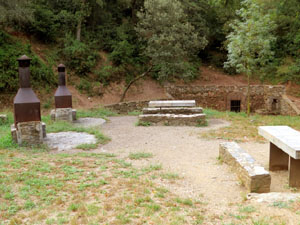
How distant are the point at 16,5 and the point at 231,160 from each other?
42.7ft

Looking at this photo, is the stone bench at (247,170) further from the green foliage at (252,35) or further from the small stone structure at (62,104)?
the green foliage at (252,35)

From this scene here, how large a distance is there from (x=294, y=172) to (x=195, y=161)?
2.10 metres

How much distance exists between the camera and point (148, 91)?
771 inches

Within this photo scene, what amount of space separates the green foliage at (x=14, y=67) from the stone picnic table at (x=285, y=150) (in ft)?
43.0

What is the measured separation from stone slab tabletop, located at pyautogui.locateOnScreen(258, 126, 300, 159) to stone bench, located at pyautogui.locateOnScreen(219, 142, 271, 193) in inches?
18.9

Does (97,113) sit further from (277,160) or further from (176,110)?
(277,160)

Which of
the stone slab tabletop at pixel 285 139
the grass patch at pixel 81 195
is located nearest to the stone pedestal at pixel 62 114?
the grass patch at pixel 81 195

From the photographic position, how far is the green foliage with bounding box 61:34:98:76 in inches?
715

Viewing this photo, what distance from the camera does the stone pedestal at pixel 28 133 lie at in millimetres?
6941

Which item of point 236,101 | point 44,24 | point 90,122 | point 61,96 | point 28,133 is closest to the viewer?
point 28,133

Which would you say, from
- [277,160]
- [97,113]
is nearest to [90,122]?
[97,113]

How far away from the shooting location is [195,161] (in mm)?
5984

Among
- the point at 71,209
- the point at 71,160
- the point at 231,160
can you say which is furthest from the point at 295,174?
the point at 71,160

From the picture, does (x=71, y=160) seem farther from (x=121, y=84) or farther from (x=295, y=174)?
(x=121, y=84)
